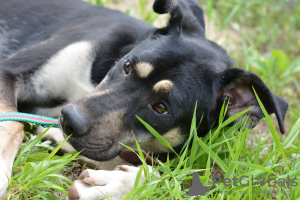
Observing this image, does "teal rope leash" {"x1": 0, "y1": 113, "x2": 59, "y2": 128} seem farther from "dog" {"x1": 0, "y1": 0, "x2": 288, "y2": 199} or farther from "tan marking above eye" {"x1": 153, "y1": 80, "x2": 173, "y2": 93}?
"tan marking above eye" {"x1": 153, "y1": 80, "x2": 173, "y2": 93}

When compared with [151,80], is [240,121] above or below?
below

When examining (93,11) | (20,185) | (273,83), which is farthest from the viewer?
(273,83)

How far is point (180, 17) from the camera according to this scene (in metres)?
3.52

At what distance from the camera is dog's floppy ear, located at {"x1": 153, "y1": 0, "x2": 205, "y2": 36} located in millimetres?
3518

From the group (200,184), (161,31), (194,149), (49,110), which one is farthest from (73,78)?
(200,184)

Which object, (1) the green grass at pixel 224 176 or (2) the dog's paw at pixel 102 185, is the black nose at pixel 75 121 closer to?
(2) the dog's paw at pixel 102 185

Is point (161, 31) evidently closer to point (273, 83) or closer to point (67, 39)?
point (67, 39)

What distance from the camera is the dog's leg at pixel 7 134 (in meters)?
2.59

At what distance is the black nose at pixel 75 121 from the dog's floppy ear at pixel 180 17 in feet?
3.91

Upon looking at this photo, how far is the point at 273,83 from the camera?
17.6ft

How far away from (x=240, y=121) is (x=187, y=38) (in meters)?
0.85

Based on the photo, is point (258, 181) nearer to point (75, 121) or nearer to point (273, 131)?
point (273, 131)

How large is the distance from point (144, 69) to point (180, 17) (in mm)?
716

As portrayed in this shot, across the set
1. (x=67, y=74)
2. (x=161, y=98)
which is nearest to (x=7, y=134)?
(x=67, y=74)
